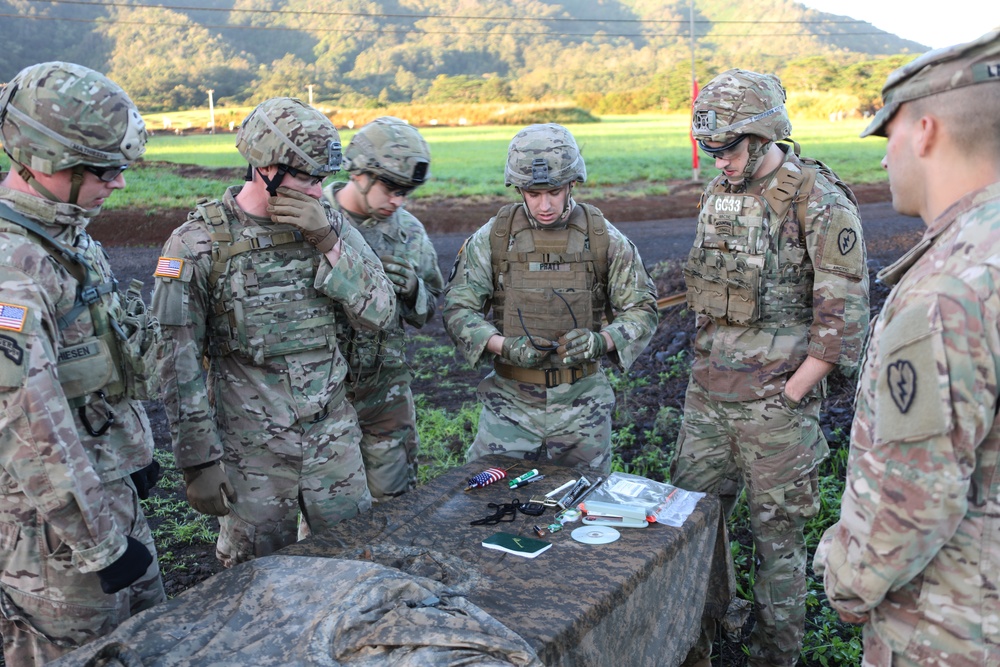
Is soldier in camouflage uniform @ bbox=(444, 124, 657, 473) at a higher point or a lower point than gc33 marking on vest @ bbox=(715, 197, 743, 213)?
lower

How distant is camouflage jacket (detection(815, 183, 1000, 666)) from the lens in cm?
159

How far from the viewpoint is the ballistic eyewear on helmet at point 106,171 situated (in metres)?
2.38

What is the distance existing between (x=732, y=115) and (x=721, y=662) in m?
2.36

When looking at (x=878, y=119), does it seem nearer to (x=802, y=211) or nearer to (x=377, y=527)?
(x=802, y=211)

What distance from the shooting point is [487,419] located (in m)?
3.72

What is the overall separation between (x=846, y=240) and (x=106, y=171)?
2.67 metres

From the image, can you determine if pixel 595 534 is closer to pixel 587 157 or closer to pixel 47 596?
pixel 47 596

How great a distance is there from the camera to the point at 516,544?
265 centimetres

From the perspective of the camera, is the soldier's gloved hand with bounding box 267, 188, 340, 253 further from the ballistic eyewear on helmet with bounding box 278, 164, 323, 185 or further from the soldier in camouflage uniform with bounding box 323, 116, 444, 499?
the soldier in camouflage uniform with bounding box 323, 116, 444, 499

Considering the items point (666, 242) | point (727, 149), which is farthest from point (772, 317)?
point (666, 242)

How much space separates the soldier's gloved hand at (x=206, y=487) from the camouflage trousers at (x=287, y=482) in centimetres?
18

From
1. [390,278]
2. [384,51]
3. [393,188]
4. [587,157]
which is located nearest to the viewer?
[393,188]

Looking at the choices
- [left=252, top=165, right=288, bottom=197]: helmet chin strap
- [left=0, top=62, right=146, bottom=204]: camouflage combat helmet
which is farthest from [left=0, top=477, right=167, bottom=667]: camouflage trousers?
[left=252, top=165, right=288, bottom=197]: helmet chin strap

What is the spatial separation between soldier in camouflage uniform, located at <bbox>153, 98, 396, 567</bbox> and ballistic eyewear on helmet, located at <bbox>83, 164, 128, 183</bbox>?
0.47m
